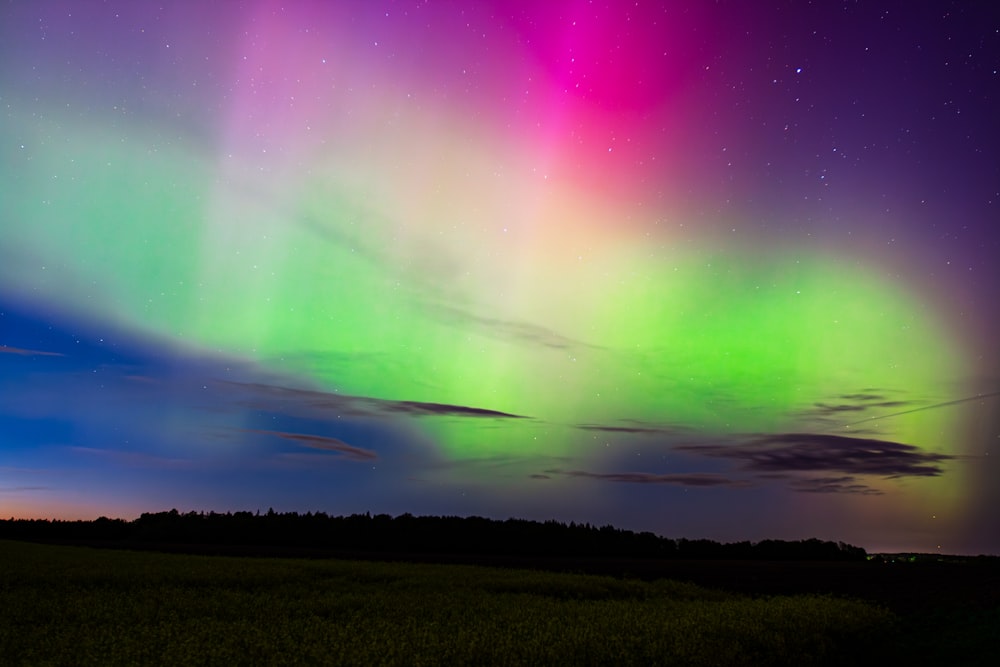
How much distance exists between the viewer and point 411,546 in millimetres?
115625

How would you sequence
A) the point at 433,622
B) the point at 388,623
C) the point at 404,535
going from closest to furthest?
1. the point at 388,623
2. the point at 433,622
3. the point at 404,535

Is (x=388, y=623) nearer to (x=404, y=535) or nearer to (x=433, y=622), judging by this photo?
(x=433, y=622)

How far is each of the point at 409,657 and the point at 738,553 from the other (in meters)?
135

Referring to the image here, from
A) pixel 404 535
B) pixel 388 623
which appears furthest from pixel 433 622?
pixel 404 535

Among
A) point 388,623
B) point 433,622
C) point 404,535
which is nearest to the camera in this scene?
point 388,623

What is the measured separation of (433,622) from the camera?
23750mm

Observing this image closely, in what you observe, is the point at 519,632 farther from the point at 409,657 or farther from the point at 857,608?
the point at 857,608

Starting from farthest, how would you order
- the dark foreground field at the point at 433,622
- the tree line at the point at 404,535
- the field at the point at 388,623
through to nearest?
the tree line at the point at 404,535 < the dark foreground field at the point at 433,622 < the field at the point at 388,623

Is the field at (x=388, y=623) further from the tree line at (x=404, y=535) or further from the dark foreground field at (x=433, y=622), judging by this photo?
the tree line at (x=404, y=535)

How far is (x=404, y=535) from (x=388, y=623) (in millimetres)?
101635

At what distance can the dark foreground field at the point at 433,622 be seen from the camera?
1798 centimetres

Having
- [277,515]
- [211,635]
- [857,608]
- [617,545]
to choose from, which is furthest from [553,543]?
[211,635]

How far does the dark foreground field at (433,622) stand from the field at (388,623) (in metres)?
0.08

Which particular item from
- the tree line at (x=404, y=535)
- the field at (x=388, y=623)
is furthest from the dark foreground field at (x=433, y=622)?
the tree line at (x=404, y=535)
